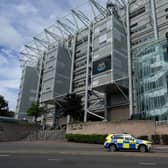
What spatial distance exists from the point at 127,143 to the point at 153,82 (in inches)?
953

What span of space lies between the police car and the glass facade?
20760mm

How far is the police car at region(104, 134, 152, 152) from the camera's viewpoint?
1725cm

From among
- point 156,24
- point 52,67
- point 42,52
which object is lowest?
point 52,67

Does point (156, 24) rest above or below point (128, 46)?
above

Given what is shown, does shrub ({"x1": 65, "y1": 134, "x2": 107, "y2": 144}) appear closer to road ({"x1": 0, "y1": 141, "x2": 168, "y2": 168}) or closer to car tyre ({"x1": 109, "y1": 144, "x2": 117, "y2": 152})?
car tyre ({"x1": 109, "y1": 144, "x2": 117, "y2": 152})

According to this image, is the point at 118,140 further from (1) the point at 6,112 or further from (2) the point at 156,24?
(1) the point at 6,112

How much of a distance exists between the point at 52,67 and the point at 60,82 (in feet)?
21.5

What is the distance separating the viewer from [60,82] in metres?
73.9

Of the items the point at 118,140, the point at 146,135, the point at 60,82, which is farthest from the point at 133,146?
the point at 60,82

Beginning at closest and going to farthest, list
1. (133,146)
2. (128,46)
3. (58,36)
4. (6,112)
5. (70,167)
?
(70,167)
(133,146)
(128,46)
(6,112)
(58,36)

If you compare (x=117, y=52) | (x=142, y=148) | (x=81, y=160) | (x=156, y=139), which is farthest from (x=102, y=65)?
(x=81, y=160)

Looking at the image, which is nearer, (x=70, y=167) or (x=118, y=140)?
(x=70, y=167)

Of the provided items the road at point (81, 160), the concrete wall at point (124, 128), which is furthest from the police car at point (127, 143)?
the concrete wall at point (124, 128)

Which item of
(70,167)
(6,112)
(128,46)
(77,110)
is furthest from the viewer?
(6,112)
